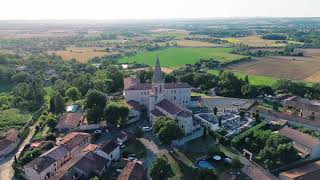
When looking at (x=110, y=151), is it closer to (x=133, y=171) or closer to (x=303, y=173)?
(x=133, y=171)

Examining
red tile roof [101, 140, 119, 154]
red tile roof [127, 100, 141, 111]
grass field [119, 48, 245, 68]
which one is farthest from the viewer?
grass field [119, 48, 245, 68]

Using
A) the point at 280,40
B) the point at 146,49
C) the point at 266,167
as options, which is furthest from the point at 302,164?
the point at 280,40

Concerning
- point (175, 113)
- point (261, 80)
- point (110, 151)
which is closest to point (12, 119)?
point (110, 151)

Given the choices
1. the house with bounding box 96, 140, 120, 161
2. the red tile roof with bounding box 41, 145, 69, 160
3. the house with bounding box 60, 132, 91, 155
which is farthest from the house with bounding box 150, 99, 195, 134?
the red tile roof with bounding box 41, 145, 69, 160

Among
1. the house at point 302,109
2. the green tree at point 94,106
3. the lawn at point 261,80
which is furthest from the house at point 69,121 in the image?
the lawn at point 261,80

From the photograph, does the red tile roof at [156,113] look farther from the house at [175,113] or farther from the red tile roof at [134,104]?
the red tile roof at [134,104]

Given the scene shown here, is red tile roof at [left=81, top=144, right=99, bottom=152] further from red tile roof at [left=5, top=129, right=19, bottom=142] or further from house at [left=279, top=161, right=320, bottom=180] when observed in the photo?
house at [left=279, top=161, right=320, bottom=180]

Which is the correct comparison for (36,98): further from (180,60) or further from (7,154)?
(180,60)
